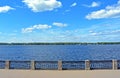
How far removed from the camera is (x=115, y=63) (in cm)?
2227

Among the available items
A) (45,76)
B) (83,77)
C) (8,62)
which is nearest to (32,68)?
(8,62)

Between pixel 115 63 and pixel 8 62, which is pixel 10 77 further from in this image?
pixel 115 63

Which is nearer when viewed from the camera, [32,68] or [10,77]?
[10,77]


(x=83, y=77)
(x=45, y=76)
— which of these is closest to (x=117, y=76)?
(x=83, y=77)

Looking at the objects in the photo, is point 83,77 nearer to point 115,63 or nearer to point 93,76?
point 93,76

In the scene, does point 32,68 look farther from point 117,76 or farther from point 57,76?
point 117,76

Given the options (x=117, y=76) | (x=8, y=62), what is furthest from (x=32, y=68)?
(x=117, y=76)

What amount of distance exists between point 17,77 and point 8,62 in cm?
584

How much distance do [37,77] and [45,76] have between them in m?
0.78

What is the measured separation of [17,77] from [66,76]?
3230mm

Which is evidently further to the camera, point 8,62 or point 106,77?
point 8,62

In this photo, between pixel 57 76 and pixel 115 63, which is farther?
pixel 115 63

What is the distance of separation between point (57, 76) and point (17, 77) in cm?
266

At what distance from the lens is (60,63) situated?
2230 centimetres
